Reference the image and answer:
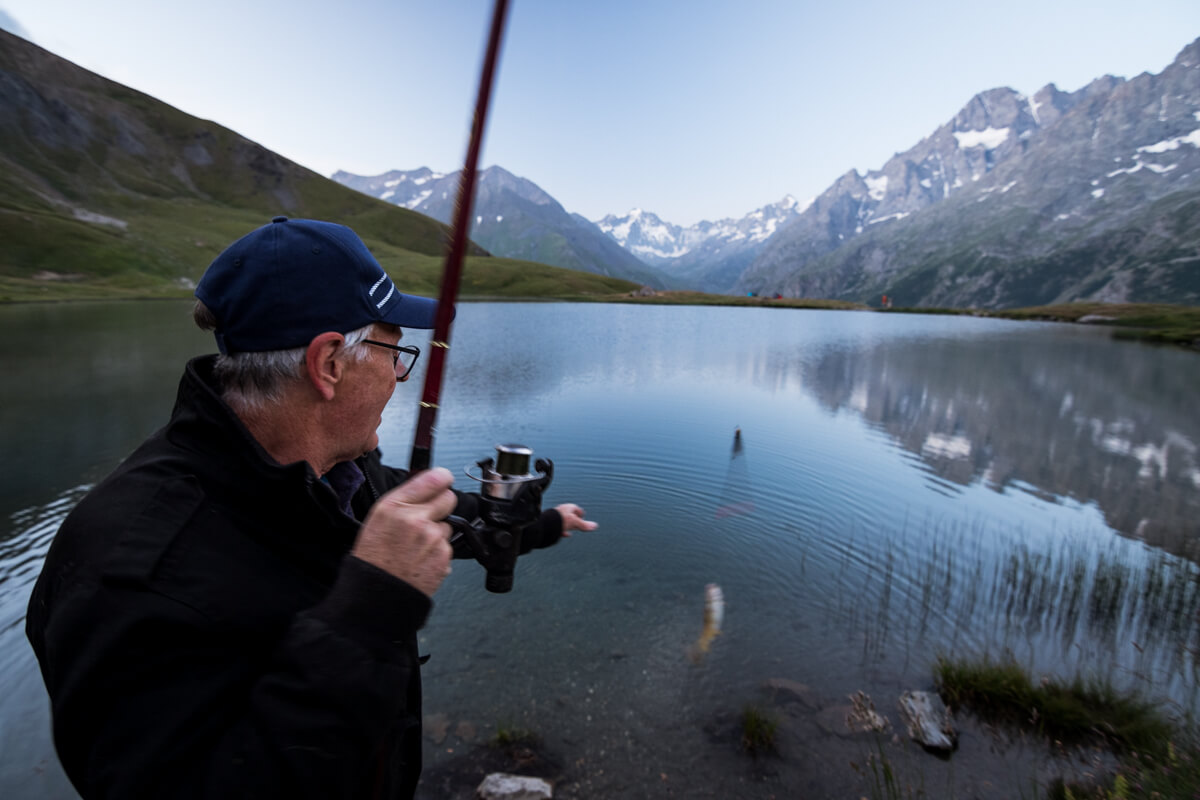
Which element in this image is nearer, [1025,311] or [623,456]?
[623,456]

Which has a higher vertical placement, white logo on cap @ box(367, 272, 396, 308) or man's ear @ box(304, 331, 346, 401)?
white logo on cap @ box(367, 272, 396, 308)

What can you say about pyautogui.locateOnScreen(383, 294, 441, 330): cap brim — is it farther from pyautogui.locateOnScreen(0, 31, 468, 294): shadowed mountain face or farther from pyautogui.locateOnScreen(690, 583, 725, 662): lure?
pyautogui.locateOnScreen(0, 31, 468, 294): shadowed mountain face

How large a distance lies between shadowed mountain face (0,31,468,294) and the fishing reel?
92.0 meters

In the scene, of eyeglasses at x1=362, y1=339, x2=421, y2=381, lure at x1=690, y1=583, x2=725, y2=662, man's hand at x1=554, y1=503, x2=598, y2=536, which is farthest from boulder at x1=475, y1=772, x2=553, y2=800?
eyeglasses at x1=362, y1=339, x2=421, y2=381

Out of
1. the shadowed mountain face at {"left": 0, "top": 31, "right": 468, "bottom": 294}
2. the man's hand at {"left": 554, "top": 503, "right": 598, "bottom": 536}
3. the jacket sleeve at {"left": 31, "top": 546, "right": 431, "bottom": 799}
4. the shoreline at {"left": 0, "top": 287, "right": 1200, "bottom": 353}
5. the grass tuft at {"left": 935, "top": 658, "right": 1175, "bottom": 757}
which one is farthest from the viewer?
the shadowed mountain face at {"left": 0, "top": 31, "right": 468, "bottom": 294}

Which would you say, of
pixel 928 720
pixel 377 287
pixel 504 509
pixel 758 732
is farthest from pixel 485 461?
pixel 928 720

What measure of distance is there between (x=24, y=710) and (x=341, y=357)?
8.37 metres

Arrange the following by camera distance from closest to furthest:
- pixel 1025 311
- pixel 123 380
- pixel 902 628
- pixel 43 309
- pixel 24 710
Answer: pixel 24 710 → pixel 902 628 → pixel 123 380 → pixel 43 309 → pixel 1025 311

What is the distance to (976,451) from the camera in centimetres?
2047

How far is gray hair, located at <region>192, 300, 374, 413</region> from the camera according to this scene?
2193mm

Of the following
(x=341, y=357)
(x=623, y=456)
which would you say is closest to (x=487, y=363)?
(x=623, y=456)

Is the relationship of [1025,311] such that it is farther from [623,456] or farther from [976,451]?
[623,456]

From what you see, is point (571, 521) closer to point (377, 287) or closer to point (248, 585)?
point (377, 287)

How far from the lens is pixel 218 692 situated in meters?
1.59
